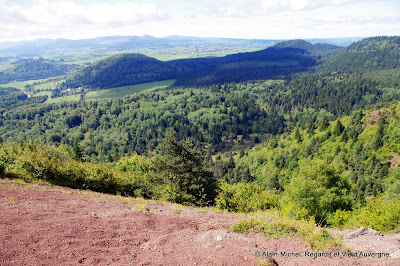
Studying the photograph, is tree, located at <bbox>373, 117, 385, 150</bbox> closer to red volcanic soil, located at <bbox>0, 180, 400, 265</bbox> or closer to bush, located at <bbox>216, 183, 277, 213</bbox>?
bush, located at <bbox>216, 183, 277, 213</bbox>

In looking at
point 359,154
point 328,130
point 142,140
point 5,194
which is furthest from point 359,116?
point 142,140

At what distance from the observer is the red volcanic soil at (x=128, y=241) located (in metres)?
11.3

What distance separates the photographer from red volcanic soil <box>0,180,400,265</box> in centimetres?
1129

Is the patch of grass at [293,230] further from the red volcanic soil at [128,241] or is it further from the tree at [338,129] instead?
the tree at [338,129]

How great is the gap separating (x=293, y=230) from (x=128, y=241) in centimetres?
1009

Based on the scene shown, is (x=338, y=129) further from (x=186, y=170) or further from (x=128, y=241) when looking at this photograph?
(x=128, y=241)

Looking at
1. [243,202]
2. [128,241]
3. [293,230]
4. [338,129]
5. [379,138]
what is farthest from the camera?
[338,129]

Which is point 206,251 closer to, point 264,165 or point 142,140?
point 264,165

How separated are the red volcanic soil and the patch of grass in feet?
1.51

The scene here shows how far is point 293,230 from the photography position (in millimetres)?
14219

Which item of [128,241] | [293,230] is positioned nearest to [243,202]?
[293,230]

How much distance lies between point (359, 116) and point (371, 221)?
391ft

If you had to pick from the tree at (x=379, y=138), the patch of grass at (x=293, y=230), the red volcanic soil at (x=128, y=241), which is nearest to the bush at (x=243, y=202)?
the red volcanic soil at (x=128, y=241)

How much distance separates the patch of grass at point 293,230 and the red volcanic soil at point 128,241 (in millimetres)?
460
